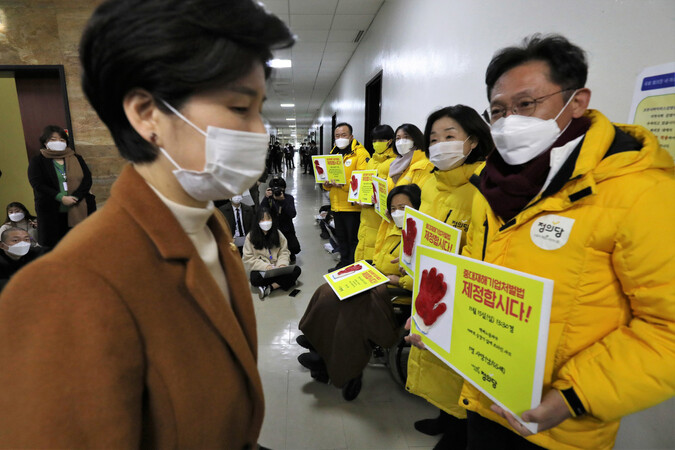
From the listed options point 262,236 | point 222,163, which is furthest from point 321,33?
point 222,163

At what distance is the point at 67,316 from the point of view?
1.48 ft

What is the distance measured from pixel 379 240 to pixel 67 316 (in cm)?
223

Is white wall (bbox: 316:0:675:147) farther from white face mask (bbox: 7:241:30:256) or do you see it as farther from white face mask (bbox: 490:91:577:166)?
white face mask (bbox: 7:241:30:256)

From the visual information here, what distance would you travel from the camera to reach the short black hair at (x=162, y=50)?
0.52 metres

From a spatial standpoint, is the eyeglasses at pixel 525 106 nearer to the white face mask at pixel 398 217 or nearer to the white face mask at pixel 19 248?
the white face mask at pixel 398 217

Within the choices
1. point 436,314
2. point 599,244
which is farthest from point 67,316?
point 599,244

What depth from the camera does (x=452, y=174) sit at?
1.86 metres

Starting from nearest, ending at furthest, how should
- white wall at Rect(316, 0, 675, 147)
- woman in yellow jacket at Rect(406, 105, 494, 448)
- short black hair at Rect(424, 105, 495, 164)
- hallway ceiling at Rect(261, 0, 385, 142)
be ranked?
1. white wall at Rect(316, 0, 675, 147)
2. woman in yellow jacket at Rect(406, 105, 494, 448)
3. short black hair at Rect(424, 105, 495, 164)
4. hallway ceiling at Rect(261, 0, 385, 142)

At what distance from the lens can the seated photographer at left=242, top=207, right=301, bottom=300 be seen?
3613 millimetres

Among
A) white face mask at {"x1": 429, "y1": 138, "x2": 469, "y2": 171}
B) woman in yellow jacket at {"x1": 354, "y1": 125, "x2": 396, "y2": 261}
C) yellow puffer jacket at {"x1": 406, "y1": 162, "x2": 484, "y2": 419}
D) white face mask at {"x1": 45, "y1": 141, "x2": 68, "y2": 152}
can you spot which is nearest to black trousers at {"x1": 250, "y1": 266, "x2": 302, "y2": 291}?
woman in yellow jacket at {"x1": 354, "y1": 125, "x2": 396, "y2": 261}

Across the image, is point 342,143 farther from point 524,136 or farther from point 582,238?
point 582,238

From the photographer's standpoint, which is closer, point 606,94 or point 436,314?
point 436,314

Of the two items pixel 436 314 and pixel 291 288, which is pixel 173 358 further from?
pixel 291 288

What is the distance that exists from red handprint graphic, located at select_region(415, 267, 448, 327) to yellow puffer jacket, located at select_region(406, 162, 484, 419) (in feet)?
1.70
